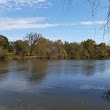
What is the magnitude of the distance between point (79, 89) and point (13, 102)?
4797 millimetres

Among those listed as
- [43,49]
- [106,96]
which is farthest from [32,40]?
[106,96]

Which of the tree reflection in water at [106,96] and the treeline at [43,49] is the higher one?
the treeline at [43,49]

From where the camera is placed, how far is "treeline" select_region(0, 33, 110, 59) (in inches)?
2421

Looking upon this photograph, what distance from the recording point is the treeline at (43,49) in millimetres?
61500

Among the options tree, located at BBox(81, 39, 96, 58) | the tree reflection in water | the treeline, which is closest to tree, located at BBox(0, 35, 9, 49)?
the treeline

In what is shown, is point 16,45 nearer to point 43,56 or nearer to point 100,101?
point 43,56

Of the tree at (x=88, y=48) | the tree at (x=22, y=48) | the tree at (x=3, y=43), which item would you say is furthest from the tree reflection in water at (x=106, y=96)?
the tree at (x=88, y=48)

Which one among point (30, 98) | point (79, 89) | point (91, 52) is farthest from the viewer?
point (91, 52)

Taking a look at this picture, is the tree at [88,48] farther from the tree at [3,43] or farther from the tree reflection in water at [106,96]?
the tree reflection in water at [106,96]

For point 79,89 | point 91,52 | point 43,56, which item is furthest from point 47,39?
point 79,89

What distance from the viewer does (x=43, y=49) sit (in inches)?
2542

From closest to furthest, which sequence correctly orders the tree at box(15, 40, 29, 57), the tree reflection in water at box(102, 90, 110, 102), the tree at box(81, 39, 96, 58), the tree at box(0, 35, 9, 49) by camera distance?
the tree reflection in water at box(102, 90, 110, 102) < the tree at box(0, 35, 9, 49) < the tree at box(15, 40, 29, 57) < the tree at box(81, 39, 96, 58)

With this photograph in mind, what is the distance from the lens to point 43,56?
63906 millimetres

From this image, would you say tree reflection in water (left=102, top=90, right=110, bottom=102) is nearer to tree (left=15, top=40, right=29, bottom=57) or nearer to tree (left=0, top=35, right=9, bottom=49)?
tree (left=0, top=35, right=9, bottom=49)
